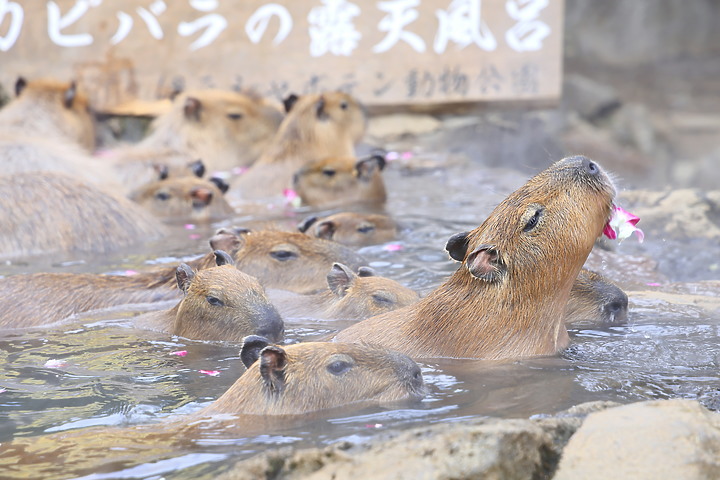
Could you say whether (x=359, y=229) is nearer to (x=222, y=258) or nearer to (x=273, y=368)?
(x=222, y=258)

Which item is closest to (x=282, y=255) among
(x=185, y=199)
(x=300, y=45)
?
(x=185, y=199)

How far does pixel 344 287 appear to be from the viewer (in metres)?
4.96

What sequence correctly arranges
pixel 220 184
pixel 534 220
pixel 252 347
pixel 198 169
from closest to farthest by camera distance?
pixel 252 347 → pixel 534 220 → pixel 220 184 → pixel 198 169

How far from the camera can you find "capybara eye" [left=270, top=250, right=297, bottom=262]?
18.9 feet

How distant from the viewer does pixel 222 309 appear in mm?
4586

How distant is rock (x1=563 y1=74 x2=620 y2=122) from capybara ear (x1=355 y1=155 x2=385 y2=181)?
6168 millimetres

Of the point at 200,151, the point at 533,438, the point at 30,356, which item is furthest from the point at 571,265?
the point at 200,151

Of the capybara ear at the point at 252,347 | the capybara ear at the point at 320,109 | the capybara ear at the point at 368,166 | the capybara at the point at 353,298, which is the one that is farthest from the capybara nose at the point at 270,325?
the capybara ear at the point at 320,109

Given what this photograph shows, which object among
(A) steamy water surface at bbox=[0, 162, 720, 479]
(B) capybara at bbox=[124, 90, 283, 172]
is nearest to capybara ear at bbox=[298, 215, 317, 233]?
(A) steamy water surface at bbox=[0, 162, 720, 479]

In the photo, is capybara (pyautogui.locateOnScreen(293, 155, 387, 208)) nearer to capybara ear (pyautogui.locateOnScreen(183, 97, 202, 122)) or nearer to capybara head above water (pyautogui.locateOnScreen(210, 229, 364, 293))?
capybara ear (pyautogui.locateOnScreen(183, 97, 202, 122))

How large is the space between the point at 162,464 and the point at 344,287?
225 cm

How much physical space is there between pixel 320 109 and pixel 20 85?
319cm

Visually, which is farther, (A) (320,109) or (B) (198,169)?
(A) (320,109)

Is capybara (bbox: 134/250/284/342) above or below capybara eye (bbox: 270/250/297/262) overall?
below
